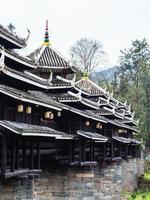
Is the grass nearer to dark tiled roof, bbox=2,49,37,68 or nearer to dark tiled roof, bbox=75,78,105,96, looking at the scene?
dark tiled roof, bbox=75,78,105,96

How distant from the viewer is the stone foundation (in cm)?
1701

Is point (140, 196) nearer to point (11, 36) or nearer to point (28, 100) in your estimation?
point (11, 36)

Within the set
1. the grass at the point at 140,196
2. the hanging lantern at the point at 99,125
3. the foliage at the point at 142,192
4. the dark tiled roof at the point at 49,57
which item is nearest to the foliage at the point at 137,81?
the foliage at the point at 142,192

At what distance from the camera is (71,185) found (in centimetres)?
2330

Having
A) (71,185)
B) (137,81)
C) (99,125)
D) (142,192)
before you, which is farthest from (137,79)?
(71,185)

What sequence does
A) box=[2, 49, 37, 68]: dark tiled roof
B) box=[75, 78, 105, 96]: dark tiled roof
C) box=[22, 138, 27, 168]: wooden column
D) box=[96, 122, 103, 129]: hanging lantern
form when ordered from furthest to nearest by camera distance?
box=[75, 78, 105, 96]: dark tiled roof
box=[96, 122, 103, 129]: hanging lantern
box=[22, 138, 27, 168]: wooden column
box=[2, 49, 37, 68]: dark tiled roof

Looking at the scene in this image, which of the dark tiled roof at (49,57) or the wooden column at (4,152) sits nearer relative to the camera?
the wooden column at (4,152)

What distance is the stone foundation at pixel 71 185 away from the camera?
17.0 m

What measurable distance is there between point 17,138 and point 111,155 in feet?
55.3

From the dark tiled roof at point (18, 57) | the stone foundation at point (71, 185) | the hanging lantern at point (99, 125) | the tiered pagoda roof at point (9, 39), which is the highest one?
the tiered pagoda roof at point (9, 39)

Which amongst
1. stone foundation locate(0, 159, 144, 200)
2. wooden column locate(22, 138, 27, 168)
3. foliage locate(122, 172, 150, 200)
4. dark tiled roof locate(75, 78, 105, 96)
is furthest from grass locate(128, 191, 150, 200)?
wooden column locate(22, 138, 27, 168)

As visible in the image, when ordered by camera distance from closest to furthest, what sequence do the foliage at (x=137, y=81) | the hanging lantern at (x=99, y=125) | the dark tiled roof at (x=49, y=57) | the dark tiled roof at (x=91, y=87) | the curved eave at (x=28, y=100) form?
the curved eave at (x=28, y=100) → the dark tiled roof at (x=49, y=57) → the hanging lantern at (x=99, y=125) → the dark tiled roof at (x=91, y=87) → the foliage at (x=137, y=81)

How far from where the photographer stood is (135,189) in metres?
43.8

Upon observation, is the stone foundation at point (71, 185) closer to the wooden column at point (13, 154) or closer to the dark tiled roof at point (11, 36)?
the wooden column at point (13, 154)
